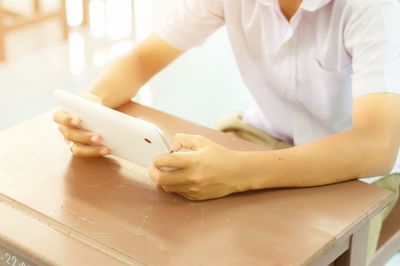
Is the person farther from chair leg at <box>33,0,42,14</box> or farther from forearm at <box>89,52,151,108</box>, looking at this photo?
chair leg at <box>33,0,42,14</box>

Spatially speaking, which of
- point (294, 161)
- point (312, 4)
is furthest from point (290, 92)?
point (294, 161)

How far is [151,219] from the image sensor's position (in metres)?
1.13

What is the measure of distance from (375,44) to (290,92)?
0.86ft

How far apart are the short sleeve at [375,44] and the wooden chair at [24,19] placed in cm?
190

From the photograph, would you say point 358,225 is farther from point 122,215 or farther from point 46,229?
point 46,229

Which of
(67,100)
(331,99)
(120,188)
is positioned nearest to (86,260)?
(120,188)

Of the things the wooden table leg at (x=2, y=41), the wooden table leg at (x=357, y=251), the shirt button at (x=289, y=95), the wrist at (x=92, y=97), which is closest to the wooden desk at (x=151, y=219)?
→ the wooden table leg at (x=357, y=251)

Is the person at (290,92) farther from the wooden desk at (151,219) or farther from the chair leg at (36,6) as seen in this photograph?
the chair leg at (36,6)

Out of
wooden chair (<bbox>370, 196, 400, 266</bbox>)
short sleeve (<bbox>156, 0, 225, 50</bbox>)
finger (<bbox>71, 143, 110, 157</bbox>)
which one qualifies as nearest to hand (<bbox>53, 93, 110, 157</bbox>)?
finger (<bbox>71, 143, 110, 157</bbox>)

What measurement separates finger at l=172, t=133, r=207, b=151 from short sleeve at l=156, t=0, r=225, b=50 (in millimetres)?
422

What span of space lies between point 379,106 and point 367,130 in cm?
5

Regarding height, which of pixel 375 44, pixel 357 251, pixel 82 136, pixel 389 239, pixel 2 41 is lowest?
pixel 2 41

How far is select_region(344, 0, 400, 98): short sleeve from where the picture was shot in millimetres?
1283

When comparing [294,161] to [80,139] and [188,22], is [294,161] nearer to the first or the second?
[80,139]
